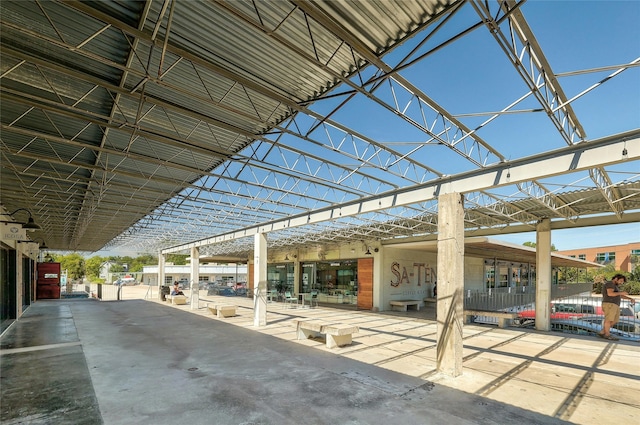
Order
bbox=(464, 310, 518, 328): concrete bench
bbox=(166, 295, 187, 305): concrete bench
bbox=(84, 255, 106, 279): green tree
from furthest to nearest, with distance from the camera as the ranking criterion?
1. bbox=(84, 255, 106, 279): green tree
2. bbox=(166, 295, 187, 305): concrete bench
3. bbox=(464, 310, 518, 328): concrete bench

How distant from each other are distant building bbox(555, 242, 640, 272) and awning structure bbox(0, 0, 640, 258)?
5065 cm

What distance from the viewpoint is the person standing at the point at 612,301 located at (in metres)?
9.80

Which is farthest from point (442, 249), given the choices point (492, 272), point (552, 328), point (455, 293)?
point (492, 272)

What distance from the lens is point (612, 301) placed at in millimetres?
9922

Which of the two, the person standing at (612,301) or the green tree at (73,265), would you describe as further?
the green tree at (73,265)

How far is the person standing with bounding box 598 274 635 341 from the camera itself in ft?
32.2

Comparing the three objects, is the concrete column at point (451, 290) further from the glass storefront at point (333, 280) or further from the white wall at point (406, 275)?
the glass storefront at point (333, 280)

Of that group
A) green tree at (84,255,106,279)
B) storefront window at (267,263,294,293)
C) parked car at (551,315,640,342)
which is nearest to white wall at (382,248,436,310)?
parked car at (551,315,640,342)

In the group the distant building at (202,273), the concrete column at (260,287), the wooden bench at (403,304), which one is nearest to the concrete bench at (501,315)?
the wooden bench at (403,304)

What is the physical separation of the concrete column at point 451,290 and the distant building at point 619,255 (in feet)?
167

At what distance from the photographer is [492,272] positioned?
25.0 meters

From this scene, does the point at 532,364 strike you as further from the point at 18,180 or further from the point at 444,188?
the point at 18,180

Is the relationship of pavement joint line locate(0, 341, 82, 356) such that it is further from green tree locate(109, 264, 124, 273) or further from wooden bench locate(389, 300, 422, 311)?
green tree locate(109, 264, 124, 273)

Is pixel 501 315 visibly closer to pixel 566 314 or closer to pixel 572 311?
pixel 566 314
